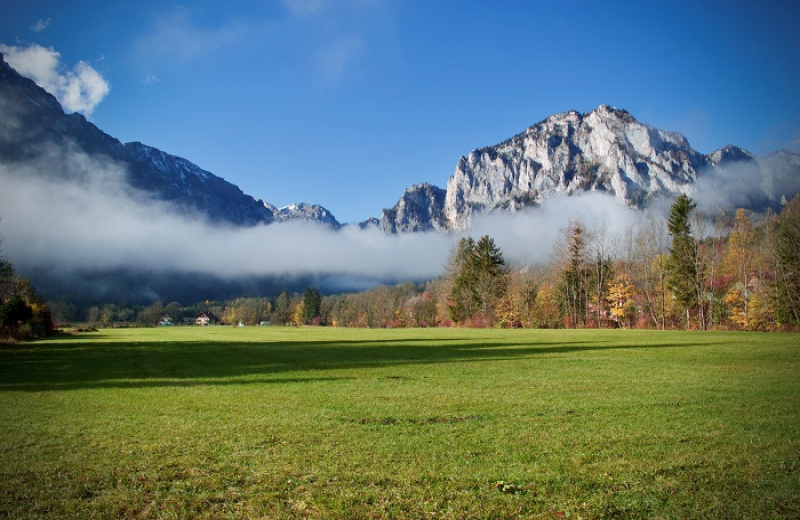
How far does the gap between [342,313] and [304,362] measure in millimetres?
116187

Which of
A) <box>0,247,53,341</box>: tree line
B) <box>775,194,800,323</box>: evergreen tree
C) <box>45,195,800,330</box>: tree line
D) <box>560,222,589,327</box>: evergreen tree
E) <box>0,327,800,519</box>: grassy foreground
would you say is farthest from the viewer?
<box>560,222,589,327</box>: evergreen tree

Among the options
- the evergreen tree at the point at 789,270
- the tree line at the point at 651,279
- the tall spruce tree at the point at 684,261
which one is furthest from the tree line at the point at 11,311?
the evergreen tree at the point at 789,270

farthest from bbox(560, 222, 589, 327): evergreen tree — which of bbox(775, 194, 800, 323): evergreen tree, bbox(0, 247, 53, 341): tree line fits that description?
bbox(0, 247, 53, 341): tree line

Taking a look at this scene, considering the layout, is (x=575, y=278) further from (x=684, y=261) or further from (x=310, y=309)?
(x=310, y=309)

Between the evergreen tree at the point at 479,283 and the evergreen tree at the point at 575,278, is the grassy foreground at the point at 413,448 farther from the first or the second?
the evergreen tree at the point at 479,283

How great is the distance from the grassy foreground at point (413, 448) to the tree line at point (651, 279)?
144 ft

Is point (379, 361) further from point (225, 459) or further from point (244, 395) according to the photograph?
point (225, 459)

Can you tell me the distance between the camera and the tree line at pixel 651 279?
165 ft

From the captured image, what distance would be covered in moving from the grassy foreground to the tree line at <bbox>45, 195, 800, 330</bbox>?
144 ft

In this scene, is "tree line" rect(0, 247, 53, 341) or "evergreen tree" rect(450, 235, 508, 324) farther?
"evergreen tree" rect(450, 235, 508, 324)

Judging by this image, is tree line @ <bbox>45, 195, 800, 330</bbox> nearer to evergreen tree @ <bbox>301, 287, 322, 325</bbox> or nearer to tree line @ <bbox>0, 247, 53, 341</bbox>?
tree line @ <bbox>0, 247, 53, 341</bbox>

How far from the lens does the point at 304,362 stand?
24.3 m

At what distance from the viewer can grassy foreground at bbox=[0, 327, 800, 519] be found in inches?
215

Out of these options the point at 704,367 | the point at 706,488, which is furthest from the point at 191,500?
the point at 704,367
